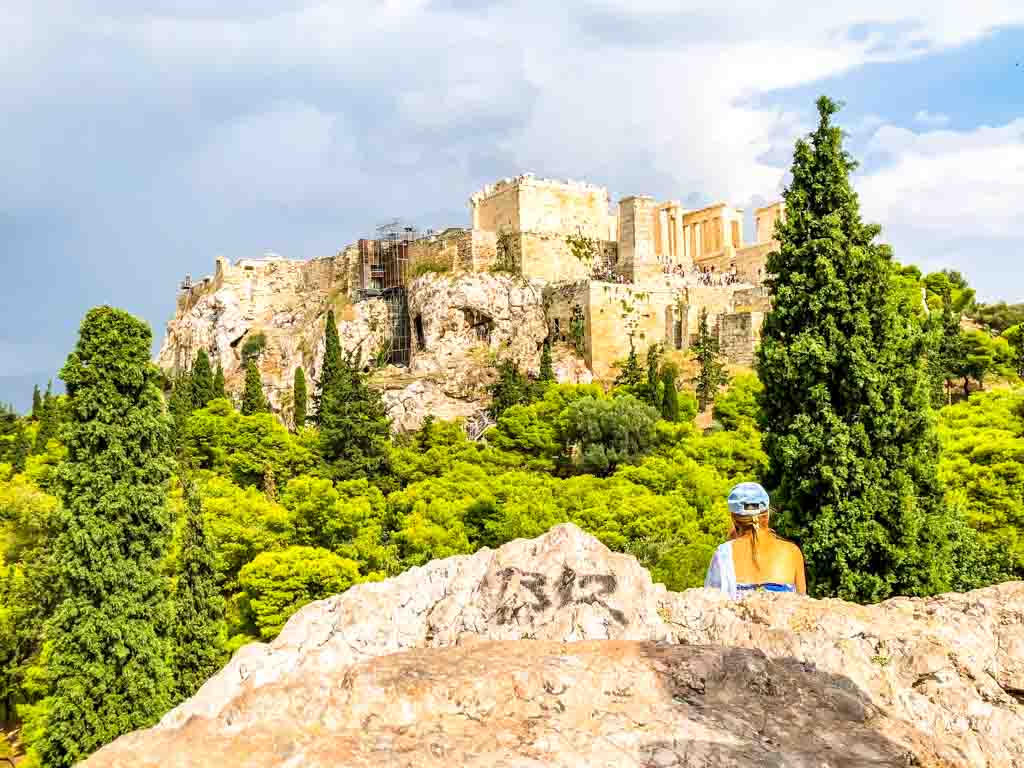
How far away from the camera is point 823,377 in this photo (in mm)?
10875

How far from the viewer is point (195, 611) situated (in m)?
18.3

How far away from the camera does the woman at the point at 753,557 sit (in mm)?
4758

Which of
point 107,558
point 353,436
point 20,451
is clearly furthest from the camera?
point 20,451

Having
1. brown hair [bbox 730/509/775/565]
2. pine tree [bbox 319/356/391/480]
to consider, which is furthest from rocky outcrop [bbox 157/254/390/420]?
brown hair [bbox 730/509/775/565]

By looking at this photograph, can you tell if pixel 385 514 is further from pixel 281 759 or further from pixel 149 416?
pixel 281 759

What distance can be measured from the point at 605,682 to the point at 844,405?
316 inches

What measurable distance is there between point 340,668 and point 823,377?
8.28 meters

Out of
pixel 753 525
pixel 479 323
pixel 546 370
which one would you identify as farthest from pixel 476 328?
pixel 753 525

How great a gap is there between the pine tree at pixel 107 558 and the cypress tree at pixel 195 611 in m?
0.97

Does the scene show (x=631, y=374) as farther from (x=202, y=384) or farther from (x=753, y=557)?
(x=753, y=557)

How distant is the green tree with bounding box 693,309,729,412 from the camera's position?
36.5 m

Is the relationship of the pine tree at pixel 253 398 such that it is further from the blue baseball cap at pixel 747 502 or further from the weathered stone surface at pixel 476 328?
the blue baseball cap at pixel 747 502

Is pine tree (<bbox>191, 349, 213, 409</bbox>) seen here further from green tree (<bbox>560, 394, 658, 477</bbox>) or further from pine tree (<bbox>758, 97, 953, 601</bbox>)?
pine tree (<bbox>758, 97, 953, 601</bbox>)

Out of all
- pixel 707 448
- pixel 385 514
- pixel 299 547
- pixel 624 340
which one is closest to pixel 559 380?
pixel 624 340
